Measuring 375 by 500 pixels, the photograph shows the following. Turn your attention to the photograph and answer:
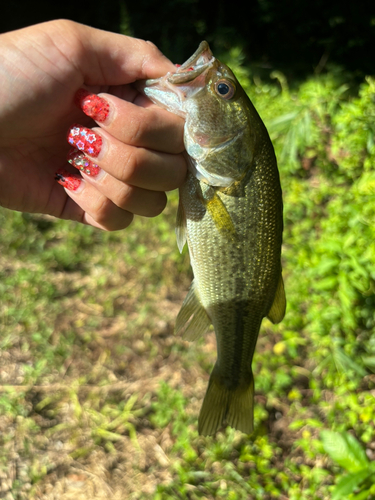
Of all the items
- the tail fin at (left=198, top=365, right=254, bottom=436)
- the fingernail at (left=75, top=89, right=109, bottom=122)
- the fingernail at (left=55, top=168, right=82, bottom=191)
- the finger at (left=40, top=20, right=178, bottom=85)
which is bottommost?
the tail fin at (left=198, top=365, right=254, bottom=436)

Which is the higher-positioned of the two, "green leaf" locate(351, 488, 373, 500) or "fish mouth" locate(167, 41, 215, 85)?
"fish mouth" locate(167, 41, 215, 85)

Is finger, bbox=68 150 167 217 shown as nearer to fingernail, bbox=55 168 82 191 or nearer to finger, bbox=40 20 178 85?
fingernail, bbox=55 168 82 191

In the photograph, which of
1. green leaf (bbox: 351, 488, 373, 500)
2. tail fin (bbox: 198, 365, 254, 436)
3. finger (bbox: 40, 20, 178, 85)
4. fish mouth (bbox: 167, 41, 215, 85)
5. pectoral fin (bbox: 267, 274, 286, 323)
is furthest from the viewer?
green leaf (bbox: 351, 488, 373, 500)

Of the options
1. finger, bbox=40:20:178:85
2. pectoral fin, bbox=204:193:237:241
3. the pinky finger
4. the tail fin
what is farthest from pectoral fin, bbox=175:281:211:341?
finger, bbox=40:20:178:85

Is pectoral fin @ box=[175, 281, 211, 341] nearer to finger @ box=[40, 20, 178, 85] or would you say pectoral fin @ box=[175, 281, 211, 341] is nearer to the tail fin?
the tail fin

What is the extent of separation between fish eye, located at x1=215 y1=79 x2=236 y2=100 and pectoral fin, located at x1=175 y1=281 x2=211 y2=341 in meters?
0.84

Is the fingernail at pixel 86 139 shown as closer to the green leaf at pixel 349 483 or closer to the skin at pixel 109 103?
the skin at pixel 109 103

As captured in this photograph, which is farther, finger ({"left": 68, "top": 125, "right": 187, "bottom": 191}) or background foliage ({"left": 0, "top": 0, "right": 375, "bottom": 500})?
background foliage ({"left": 0, "top": 0, "right": 375, "bottom": 500})

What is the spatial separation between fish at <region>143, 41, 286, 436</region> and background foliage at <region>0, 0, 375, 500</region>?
96 cm

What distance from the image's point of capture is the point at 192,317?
1.88 meters

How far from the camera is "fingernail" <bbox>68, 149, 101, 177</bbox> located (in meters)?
1.66

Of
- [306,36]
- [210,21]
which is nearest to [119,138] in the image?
[306,36]

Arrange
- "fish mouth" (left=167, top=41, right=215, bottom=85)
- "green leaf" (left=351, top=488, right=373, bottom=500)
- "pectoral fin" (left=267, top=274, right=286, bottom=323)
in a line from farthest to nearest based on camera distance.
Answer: "green leaf" (left=351, top=488, right=373, bottom=500), "pectoral fin" (left=267, top=274, right=286, bottom=323), "fish mouth" (left=167, top=41, right=215, bottom=85)

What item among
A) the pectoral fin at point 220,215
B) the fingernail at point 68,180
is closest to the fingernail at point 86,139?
the fingernail at point 68,180
